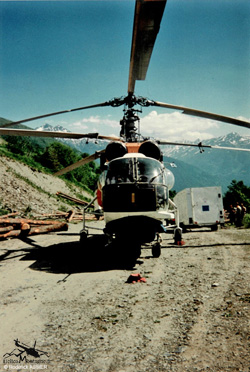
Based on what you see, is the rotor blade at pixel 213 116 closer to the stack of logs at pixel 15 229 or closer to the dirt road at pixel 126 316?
the dirt road at pixel 126 316

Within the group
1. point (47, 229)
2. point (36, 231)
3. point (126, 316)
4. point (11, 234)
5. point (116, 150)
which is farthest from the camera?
point (47, 229)

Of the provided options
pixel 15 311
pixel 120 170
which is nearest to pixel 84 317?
pixel 15 311

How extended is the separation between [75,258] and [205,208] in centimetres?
1111

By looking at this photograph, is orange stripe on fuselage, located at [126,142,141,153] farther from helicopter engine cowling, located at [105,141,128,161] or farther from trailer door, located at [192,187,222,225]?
trailer door, located at [192,187,222,225]

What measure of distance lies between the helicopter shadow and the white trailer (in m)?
8.24

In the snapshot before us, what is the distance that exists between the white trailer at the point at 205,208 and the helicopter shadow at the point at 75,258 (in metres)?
8.24

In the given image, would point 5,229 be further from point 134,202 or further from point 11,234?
point 134,202

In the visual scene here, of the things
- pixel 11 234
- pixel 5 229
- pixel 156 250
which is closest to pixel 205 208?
pixel 156 250

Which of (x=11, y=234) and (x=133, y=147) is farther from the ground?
(x=133, y=147)

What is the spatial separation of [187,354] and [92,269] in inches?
177

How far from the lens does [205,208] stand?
673 inches

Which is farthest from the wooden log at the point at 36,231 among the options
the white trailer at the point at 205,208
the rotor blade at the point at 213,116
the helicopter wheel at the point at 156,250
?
the rotor blade at the point at 213,116

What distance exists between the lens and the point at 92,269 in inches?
279

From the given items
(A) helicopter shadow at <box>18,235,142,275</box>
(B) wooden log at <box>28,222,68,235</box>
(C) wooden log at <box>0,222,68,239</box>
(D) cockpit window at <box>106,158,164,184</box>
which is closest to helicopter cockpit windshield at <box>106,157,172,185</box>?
(D) cockpit window at <box>106,158,164,184</box>
